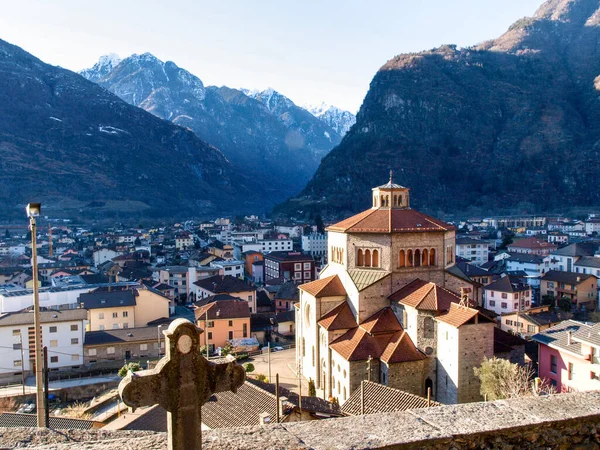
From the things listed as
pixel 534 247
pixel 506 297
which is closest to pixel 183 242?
pixel 534 247

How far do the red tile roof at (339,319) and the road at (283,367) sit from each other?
5766 millimetres

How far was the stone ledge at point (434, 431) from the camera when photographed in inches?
193

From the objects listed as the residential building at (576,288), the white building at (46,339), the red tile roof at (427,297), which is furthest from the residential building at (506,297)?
the white building at (46,339)

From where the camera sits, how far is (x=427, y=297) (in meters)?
28.4

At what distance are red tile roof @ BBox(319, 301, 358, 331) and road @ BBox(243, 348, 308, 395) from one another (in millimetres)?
5766

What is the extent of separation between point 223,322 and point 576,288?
45.2 m

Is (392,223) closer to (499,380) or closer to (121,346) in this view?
(499,380)

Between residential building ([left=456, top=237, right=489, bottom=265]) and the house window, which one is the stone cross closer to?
the house window

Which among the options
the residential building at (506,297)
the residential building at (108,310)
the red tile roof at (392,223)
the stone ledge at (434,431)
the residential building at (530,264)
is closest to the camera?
the stone ledge at (434,431)

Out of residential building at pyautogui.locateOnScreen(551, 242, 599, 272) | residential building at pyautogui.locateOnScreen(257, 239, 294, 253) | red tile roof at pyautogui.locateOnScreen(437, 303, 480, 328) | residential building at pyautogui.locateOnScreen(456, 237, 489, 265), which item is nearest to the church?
red tile roof at pyautogui.locateOnScreen(437, 303, 480, 328)

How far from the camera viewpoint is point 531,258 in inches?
3088

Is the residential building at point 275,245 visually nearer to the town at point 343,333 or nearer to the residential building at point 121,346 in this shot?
the town at point 343,333

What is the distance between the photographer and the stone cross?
4688mm

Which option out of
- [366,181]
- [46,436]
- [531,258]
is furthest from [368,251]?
[366,181]
